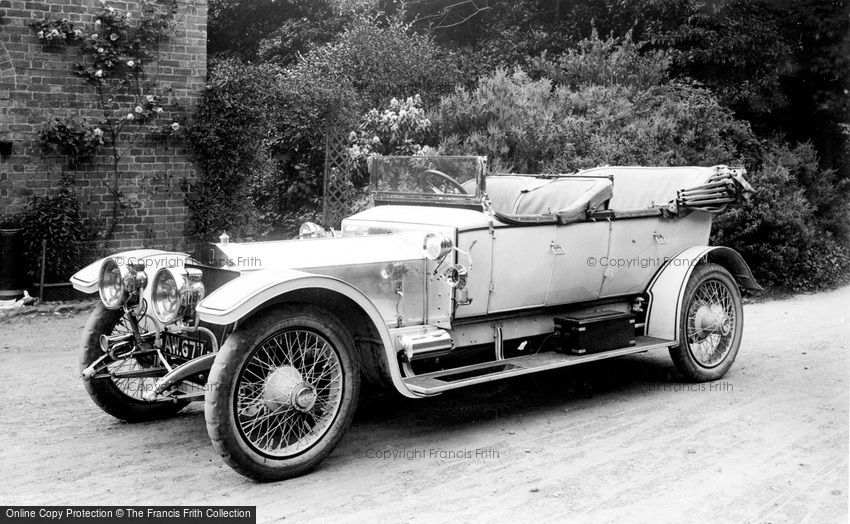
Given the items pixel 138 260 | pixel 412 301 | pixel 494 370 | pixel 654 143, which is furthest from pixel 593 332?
pixel 654 143

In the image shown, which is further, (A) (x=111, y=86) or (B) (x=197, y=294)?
(A) (x=111, y=86)

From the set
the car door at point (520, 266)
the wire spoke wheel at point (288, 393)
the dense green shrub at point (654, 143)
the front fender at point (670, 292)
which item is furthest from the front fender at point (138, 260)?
the dense green shrub at point (654, 143)

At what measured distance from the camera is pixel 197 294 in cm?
437

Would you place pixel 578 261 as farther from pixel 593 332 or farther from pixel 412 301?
pixel 412 301

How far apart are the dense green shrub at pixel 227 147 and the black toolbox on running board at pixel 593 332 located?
Result: 594 cm

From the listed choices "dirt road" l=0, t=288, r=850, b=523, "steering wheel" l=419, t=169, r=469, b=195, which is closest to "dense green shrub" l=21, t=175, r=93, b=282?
"dirt road" l=0, t=288, r=850, b=523

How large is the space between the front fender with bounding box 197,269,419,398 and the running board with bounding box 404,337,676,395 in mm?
133

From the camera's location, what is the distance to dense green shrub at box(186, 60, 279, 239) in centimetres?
1012

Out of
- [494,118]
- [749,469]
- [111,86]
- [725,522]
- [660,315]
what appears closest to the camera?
[725,522]

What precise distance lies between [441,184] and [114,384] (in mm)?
2460

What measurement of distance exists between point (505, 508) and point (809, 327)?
5978mm

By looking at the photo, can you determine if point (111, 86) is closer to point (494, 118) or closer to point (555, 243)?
point (494, 118)

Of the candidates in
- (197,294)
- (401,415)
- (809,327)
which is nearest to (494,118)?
(809,327)

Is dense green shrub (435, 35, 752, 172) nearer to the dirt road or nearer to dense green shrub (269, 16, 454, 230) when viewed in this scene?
dense green shrub (269, 16, 454, 230)
